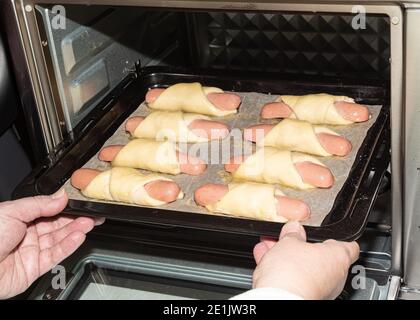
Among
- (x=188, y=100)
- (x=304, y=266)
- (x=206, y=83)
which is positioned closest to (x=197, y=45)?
(x=206, y=83)

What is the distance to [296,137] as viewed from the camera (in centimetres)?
147

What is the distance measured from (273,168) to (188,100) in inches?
14.0

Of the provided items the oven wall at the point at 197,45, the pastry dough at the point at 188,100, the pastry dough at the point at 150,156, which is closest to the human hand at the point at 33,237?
the pastry dough at the point at 150,156

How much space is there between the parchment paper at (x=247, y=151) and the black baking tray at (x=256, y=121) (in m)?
0.02

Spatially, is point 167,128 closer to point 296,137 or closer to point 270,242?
point 296,137

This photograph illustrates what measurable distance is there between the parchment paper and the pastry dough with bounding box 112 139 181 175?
32 millimetres

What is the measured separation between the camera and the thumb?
1142mm

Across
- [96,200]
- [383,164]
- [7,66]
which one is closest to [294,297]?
[383,164]

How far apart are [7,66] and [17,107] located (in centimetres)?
15

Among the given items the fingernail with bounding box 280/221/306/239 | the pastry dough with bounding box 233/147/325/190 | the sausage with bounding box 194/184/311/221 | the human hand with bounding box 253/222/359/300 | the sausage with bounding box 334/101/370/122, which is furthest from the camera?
the sausage with bounding box 334/101/370/122

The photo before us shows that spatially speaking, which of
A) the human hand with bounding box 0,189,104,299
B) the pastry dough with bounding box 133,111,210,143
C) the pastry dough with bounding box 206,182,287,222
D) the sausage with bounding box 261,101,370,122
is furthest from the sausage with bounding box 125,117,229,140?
the human hand with bounding box 0,189,104,299

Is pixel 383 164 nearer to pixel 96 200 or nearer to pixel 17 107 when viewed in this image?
pixel 96 200

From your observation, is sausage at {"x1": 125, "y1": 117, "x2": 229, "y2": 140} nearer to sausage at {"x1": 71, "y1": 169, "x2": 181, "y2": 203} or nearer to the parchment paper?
the parchment paper

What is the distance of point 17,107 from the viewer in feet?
5.29
